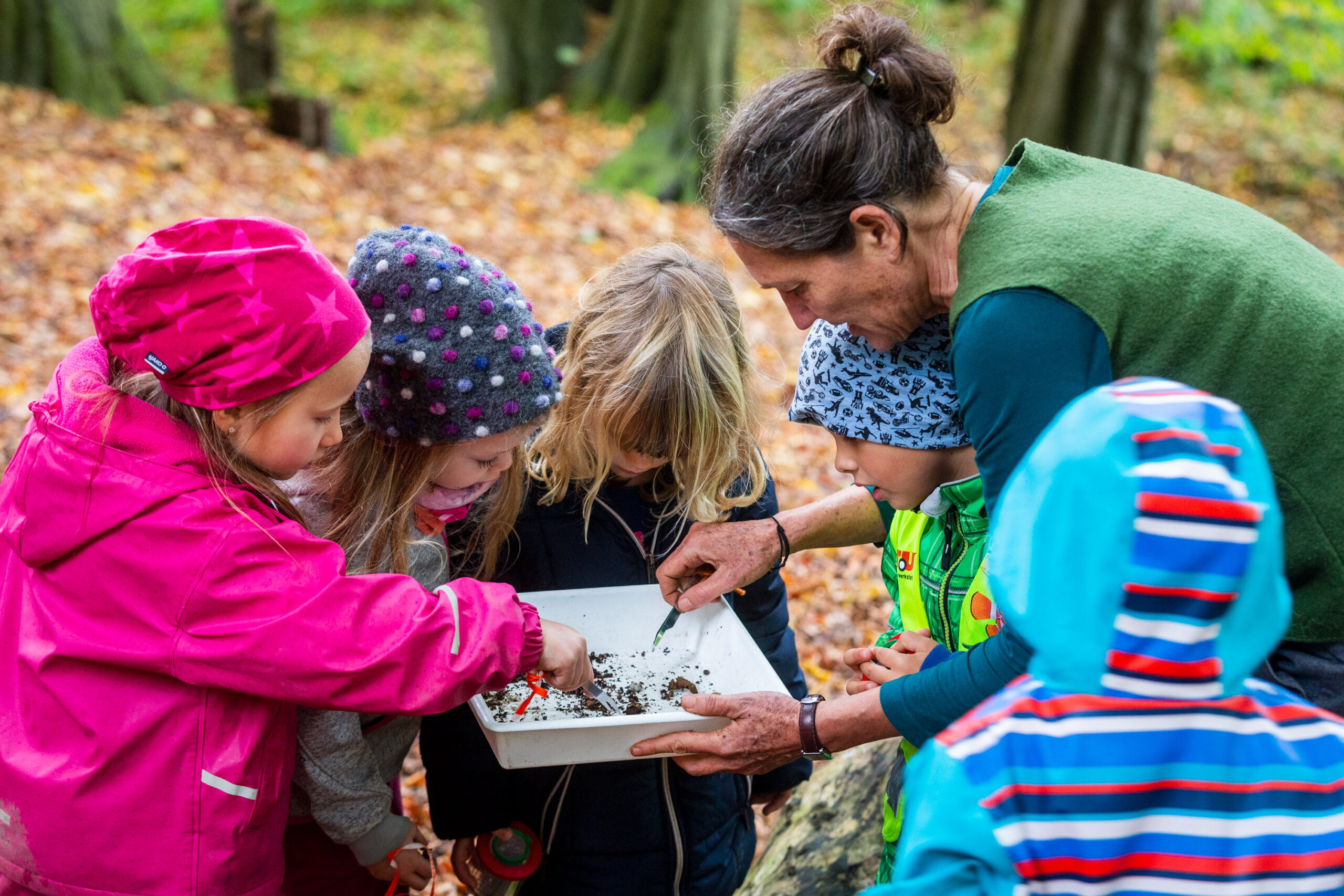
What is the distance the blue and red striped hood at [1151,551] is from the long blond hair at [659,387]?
1110 millimetres

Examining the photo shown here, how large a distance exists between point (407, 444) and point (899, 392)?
1019 millimetres

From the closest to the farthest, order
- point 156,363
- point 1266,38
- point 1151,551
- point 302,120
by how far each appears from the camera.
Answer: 1. point 1151,551
2. point 156,363
3. point 302,120
4. point 1266,38

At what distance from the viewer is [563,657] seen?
1.98 meters

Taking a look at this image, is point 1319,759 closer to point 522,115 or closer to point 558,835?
point 558,835

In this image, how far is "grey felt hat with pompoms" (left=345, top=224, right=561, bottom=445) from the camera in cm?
196

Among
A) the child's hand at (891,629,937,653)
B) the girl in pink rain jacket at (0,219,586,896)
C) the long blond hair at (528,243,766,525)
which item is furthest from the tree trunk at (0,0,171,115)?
the child's hand at (891,629,937,653)

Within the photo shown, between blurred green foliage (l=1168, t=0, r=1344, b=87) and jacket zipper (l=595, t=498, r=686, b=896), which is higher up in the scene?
blurred green foliage (l=1168, t=0, r=1344, b=87)

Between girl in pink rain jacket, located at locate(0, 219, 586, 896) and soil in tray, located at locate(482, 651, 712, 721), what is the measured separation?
55 centimetres

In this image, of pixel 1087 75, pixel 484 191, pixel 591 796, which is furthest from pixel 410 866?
pixel 1087 75

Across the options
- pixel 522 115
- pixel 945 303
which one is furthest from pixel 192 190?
pixel 945 303

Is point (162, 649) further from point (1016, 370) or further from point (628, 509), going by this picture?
point (1016, 370)

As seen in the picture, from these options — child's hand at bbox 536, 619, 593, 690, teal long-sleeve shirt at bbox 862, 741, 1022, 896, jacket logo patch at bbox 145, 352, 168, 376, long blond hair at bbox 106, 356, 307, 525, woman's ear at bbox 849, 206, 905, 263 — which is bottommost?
child's hand at bbox 536, 619, 593, 690

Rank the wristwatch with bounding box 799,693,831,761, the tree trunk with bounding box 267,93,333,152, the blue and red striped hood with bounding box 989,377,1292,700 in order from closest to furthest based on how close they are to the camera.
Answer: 1. the blue and red striped hood with bounding box 989,377,1292,700
2. the wristwatch with bounding box 799,693,831,761
3. the tree trunk with bounding box 267,93,333,152

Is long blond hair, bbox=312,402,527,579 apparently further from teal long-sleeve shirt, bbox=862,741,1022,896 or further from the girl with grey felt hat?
teal long-sleeve shirt, bbox=862,741,1022,896
